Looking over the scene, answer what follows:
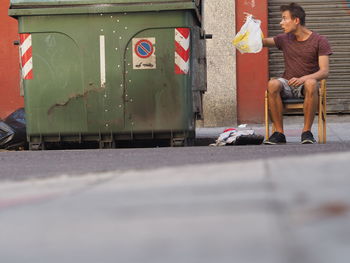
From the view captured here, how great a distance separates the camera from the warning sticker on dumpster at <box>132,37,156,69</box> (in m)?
8.05

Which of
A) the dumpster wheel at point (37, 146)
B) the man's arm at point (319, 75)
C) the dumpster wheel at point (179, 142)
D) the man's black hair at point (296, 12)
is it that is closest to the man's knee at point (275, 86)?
the man's arm at point (319, 75)

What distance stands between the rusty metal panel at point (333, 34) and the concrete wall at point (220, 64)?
678 mm

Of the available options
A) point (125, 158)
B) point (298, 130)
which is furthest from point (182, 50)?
point (298, 130)

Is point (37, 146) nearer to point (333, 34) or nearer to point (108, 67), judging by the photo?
point (108, 67)

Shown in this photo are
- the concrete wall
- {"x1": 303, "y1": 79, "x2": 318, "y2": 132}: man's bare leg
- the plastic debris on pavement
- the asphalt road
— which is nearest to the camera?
the asphalt road

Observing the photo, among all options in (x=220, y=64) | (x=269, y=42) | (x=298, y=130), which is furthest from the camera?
(x=220, y=64)

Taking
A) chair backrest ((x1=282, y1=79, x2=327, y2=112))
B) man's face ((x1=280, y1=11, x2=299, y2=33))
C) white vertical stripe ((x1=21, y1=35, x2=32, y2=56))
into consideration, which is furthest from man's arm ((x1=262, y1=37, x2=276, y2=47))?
white vertical stripe ((x1=21, y1=35, x2=32, y2=56))

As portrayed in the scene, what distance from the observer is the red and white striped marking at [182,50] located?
8078mm

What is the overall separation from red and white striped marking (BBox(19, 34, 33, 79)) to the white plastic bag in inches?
75.4

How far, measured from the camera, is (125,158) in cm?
630

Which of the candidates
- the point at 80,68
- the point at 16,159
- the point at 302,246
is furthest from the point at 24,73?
the point at 302,246

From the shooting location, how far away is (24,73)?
8.24 metres

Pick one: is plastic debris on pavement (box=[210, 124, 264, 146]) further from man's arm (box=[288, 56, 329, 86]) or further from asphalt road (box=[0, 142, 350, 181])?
asphalt road (box=[0, 142, 350, 181])

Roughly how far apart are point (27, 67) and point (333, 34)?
7.00 metres
